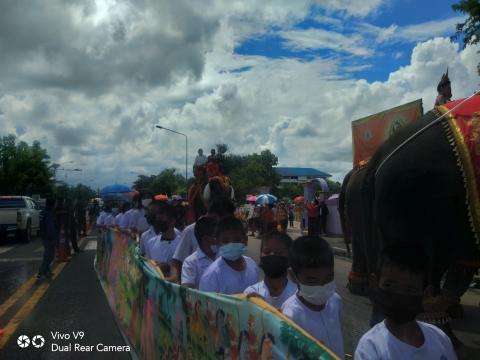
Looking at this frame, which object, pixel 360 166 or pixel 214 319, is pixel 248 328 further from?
pixel 360 166

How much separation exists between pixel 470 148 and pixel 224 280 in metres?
2.32

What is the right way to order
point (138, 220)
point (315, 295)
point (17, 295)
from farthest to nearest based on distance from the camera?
1. point (138, 220)
2. point (17, 295)
3. point (315, 295)

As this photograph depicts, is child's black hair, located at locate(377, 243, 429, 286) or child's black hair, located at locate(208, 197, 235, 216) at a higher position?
child's black hair, located at locate(208, 197, 235, 216)

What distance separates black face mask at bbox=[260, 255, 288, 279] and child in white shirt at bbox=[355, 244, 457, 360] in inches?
42.6

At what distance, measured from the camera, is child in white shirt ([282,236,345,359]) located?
266 centimetres

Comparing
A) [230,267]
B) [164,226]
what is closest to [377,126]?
[164,226]

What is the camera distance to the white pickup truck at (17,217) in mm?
20266

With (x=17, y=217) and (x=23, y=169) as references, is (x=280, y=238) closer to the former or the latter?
(x=17, y=217)

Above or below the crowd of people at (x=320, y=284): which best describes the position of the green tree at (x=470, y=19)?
above

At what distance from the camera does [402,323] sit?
214cm

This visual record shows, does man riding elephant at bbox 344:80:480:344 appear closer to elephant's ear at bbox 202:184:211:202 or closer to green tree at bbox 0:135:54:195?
elephant's ear at bbox 202:184:211:202

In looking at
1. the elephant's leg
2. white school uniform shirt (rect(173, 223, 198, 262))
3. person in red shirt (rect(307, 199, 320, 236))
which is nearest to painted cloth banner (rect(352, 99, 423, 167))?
the elephant's leg

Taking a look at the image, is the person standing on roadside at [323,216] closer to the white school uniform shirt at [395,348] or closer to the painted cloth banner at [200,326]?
the painted cloth banner at [200,326]

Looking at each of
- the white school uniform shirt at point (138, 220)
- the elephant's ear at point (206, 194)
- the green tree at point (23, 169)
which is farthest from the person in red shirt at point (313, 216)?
the green tree at point (23, 169)
